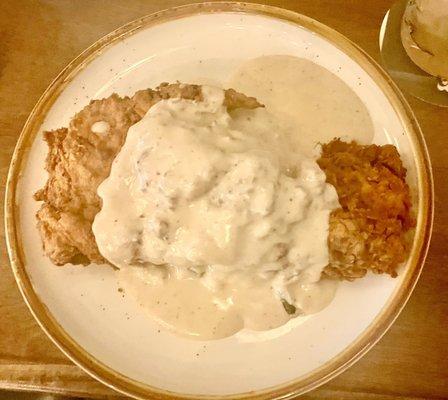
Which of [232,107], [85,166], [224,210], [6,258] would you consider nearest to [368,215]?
[224,210]

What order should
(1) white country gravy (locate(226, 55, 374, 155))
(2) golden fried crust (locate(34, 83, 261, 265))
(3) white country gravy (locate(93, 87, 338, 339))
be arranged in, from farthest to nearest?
1. (1) white country gravy (locate(226, 55, 374, 155))
2. (2) golden fried crust (locate(34, 83, 261, 265))
3. (3) white country gravy (locate(93, 87, 338, 339))

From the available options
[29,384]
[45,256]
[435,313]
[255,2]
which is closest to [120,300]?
[45,256]

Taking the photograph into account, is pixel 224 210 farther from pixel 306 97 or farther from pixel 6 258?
pixel 6 258

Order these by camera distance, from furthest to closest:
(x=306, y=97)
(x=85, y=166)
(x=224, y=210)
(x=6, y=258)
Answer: (x=6, y=258)
(x=306, y=97)
(x=85, y=166)
(x=224, y=210)

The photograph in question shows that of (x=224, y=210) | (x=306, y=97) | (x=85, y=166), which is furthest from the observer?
(x=306, y=97)

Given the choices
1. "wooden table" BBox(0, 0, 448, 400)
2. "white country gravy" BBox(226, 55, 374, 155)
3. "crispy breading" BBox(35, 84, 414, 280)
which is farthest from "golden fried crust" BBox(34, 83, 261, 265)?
"wooden table" BBox(0, 0, 448, 400)

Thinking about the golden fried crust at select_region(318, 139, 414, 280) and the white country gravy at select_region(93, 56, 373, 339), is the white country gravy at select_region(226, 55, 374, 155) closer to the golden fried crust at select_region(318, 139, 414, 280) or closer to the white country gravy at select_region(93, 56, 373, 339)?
the white country gravy at select_region(93, 56, 373, 339)
